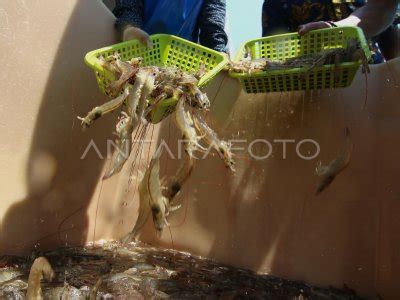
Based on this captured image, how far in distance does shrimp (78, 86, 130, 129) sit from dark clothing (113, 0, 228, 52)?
1158 millimetres

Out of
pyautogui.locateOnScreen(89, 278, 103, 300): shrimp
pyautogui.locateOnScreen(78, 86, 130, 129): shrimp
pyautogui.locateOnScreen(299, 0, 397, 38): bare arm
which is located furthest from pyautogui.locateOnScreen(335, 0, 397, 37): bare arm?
pyautogui.locateOnScreen(89, 278, 103, 300): shrimp

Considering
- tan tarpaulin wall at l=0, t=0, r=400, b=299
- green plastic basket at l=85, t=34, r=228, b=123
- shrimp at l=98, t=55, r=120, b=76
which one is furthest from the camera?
green plastic basket at l=85, t=34, r=228, b=123

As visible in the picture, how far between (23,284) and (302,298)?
1.74 meters

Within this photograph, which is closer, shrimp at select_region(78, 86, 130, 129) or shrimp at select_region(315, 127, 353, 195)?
shrimp at select_region(78, 86, 130, 129)

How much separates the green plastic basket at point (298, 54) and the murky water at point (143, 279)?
133 cm

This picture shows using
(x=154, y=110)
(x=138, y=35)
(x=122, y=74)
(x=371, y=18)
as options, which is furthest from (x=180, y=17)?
(x=371, y=18)

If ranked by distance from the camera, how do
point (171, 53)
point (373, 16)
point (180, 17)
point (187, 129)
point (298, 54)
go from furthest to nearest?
point (180, 17) < point (171, 53) < point (298, 54) < point (373, 16) < point (187, 129)

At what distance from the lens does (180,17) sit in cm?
420

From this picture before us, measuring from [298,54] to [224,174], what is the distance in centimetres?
105

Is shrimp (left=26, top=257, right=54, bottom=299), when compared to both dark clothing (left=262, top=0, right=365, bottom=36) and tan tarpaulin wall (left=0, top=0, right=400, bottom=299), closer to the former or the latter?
tan tarpaulin wall (left=0, top=0, right=400, bottom=299)

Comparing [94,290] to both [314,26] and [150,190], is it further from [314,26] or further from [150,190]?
[314,26]

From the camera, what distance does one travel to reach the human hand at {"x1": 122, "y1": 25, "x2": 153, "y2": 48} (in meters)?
3.72

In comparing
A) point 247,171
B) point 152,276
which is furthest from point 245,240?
point 152,276

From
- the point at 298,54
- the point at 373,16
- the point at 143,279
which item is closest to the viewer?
the point at 143,279
